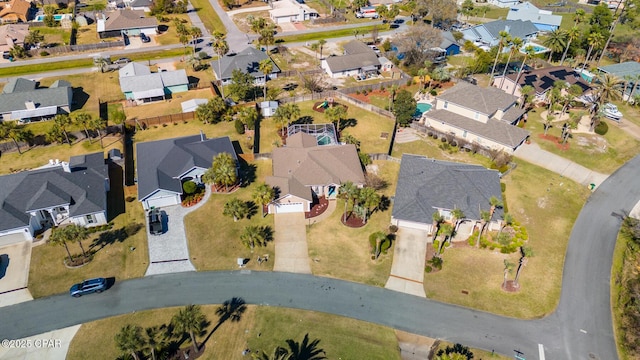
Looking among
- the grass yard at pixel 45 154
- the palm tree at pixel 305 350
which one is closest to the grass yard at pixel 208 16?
the grass yard at pixel 45 154

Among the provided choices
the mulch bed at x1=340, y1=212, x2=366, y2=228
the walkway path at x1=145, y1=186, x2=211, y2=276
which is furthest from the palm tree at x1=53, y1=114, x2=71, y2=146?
the mulch bed at x1=340, y1=212, x2=366, y2=228

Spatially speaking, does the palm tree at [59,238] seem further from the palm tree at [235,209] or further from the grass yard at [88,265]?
the palm tree at [235,209]

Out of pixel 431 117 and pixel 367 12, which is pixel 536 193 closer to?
pixel 431 117

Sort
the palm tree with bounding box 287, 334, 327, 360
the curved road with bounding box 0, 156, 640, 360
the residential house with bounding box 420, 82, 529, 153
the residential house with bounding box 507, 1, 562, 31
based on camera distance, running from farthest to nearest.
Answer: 1. the residential house with bounding box 507, 1, 562, 31
2. the residential house with bounding box 420, 82, 529, 153
3. the curved road with bounding box 0, 156, 640, 360
4. the palm tree with bounding box 287, 334, 327, 360

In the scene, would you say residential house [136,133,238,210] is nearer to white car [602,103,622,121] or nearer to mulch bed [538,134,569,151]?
mulch bed [538,134,569,151]

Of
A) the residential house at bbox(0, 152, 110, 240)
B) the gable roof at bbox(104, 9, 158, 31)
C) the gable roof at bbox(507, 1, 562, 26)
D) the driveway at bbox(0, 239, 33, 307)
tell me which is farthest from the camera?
the gable roof at bbox(507, 1, 562, 26)

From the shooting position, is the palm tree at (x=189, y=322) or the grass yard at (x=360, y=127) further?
the grass yard at (x=360, y=127)
